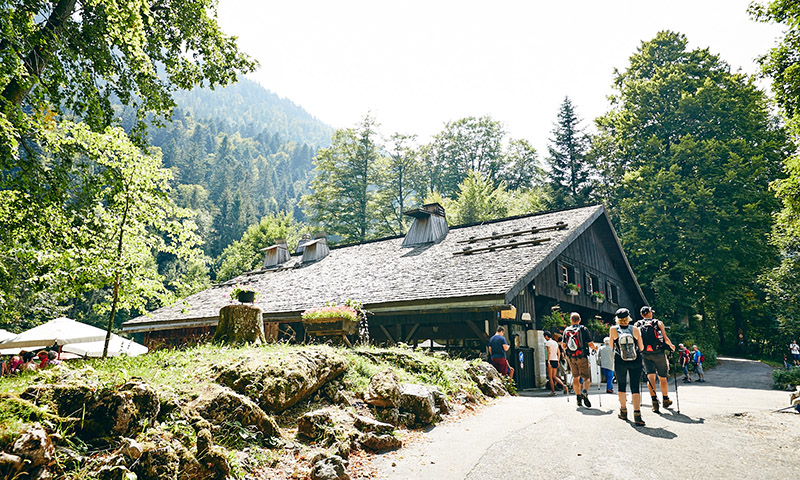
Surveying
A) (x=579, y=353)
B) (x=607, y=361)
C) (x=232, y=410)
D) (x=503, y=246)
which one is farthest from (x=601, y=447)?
(x=503, y=246)

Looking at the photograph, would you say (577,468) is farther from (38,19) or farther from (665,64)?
(665,64)

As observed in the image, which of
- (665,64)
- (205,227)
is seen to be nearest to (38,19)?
(665,64)

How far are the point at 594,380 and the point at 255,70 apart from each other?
53.1 feet

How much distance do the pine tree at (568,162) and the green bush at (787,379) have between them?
23.3 meters

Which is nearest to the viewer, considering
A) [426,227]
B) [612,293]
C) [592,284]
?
[592,284]

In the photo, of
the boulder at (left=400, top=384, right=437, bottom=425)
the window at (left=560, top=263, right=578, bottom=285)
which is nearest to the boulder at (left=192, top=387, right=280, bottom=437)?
the boulder at (left=400, top=384, right=437, bottom=425)

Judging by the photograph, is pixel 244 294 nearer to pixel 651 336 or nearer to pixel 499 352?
pixel 499 352

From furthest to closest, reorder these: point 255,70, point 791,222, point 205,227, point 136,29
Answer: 1. point 205,227
2. point 791,222
3. point 255,70
4. point 136,29

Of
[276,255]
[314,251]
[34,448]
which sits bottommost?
[34,448]

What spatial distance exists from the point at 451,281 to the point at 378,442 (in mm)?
9063

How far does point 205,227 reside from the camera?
82.6 metres

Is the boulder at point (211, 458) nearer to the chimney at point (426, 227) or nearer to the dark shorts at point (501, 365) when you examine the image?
the dark shorts at point (501, 365)

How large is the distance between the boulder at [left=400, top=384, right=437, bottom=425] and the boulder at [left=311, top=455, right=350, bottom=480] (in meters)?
2.60

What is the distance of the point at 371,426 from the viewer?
273 inches
